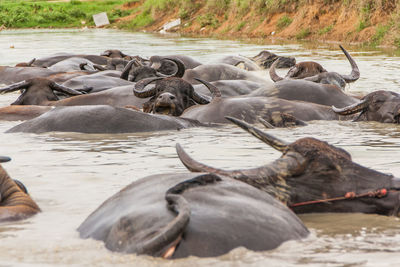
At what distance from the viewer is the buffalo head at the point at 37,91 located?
10.6 m

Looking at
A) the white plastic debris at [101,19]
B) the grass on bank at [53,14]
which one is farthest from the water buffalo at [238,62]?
the grass on bank at [53,14]

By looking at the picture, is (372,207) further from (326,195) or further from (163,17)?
(163,17)

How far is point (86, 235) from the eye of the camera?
3.73 m

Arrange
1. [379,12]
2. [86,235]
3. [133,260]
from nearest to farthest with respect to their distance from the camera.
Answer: [133,260]
[86,235]
[379,12]

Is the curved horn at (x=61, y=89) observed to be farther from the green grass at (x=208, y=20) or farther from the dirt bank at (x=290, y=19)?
the green grass at (x=208, y=20)

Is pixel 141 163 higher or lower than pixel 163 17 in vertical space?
higher

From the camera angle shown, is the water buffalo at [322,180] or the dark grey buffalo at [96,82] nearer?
the water buffalo at [322,180]

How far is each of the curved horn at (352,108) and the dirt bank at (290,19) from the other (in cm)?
1677

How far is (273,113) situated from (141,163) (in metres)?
2.87

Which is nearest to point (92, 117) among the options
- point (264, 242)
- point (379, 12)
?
point (264, 242)

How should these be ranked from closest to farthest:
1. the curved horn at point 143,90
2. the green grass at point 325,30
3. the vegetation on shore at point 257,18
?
1. the curved horn at point 143,90
2. the vegetation on shore at point 257,18
3. the green grass at point 325,30

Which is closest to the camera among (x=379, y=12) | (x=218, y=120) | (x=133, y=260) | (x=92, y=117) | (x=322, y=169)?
(x=133, y=260)

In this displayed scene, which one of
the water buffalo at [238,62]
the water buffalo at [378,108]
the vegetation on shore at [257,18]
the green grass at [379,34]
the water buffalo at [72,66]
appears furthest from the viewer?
the vegetation on shore at [257,18]

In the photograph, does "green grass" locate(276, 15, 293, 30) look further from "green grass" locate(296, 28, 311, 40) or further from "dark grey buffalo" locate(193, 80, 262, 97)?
"dark grey buffalo" locate(193, 80, 262, 97)
